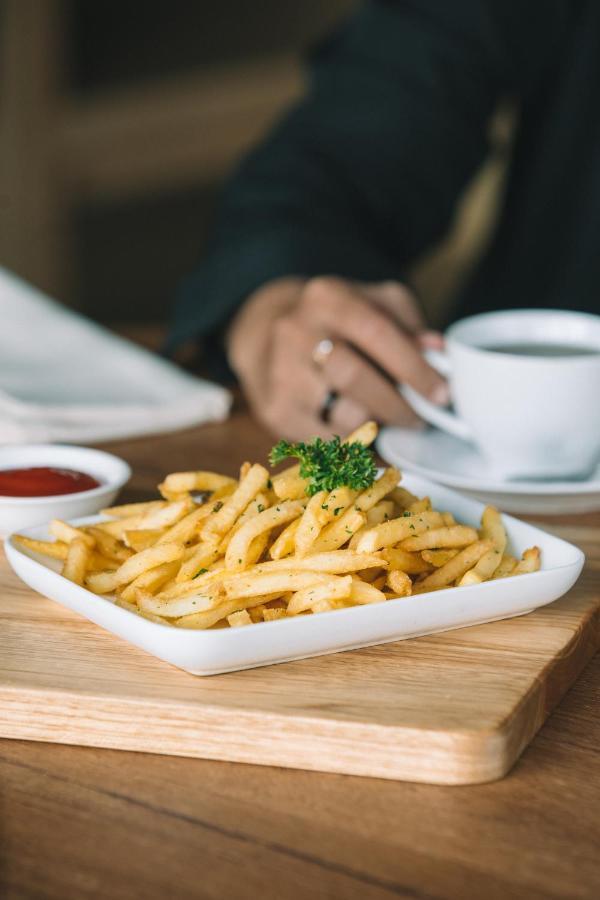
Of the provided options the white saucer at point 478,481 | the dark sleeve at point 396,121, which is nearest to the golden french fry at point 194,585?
the white saucer at point 478,481

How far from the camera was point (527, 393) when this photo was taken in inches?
55.6

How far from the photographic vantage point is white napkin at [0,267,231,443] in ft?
5.66

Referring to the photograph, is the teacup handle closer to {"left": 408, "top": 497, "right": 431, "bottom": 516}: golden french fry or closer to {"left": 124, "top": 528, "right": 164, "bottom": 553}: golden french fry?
{"left": 408, "top": 497, "right": 431, "bottom": 516}: golden french fry

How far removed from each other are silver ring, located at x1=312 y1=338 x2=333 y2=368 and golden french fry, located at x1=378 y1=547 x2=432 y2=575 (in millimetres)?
721

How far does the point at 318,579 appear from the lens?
3.12 feet

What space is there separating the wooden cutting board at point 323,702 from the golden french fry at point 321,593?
5 centimetres

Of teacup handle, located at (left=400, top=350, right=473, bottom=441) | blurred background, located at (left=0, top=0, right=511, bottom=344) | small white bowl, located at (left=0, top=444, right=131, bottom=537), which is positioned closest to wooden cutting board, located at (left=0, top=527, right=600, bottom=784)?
small white bowl, located at (left=0, top=444, right=131, bottom=537)

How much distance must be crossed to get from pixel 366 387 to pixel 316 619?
0.81 meters

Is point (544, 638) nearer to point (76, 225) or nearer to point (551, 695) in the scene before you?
point (551, 695)

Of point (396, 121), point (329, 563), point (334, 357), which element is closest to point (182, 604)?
point (329, 563)

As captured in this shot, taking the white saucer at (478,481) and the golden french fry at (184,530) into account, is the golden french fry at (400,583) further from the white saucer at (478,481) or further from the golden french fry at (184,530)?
the white saucer at (478,481)

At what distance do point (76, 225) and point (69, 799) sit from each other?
521 cm

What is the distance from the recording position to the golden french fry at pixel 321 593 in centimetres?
93

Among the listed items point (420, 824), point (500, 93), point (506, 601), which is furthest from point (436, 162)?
point (420, 824)
